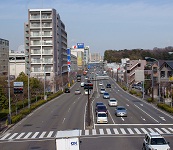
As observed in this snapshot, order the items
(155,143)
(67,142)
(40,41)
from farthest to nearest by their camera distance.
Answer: (40,41) < (155,143) < (67,142)

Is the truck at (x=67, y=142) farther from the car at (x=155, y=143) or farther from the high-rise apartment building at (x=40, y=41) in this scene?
the high-rise apartment building at (x=40, y=41)

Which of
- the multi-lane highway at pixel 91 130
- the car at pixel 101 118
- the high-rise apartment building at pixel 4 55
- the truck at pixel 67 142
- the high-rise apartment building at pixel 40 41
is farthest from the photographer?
the high-rise apartment building at pixel 4 55

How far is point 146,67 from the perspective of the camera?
120 metres

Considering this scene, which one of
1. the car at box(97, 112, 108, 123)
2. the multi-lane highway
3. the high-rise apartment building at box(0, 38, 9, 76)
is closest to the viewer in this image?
the multi-lane highway

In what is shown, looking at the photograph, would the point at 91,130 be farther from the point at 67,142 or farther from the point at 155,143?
the point at 67,142

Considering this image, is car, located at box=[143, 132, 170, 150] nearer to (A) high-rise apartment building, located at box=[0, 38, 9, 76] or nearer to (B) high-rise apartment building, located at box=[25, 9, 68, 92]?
(B) high-rise apartment building, located at box=[25, 9, 68, 92]

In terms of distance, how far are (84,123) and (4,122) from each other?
30.8ft

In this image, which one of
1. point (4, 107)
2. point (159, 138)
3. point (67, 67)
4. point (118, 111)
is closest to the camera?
point (159, 138)

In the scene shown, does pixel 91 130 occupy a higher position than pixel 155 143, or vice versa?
pixel 155 143

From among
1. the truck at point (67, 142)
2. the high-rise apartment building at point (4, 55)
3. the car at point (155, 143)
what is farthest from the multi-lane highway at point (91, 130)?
the high-rise apartment building at point (4, 55)

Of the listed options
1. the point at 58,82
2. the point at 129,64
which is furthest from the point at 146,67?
the point at 58,82

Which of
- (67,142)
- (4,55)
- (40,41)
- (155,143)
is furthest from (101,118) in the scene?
(4,55)

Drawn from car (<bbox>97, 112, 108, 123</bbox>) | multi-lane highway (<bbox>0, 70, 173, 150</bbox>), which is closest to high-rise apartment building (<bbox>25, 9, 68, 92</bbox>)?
multi-lane highway (<bbox>0, 70, 173, 150</bbox>)

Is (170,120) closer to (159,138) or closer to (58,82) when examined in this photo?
(159,138)
